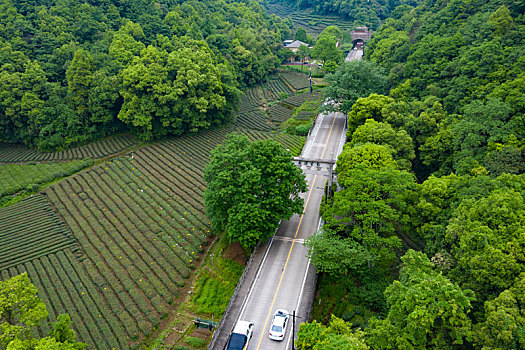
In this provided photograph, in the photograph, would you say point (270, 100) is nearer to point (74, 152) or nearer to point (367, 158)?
point (74, 152)

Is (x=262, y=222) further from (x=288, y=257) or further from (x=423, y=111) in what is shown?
(x=423, y=111)

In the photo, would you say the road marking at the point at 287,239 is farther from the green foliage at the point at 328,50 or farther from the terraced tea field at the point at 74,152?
the green foliage at the point at 328,50

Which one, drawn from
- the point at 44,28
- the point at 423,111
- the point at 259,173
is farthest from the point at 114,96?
the point at 423,111

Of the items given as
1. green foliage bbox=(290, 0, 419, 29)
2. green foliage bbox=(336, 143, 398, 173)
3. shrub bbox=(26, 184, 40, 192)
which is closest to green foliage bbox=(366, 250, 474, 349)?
green foliage bbox=(336, 143, 398, 173)

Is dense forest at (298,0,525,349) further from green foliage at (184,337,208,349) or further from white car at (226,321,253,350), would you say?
green foliage at (184,337,208,349)

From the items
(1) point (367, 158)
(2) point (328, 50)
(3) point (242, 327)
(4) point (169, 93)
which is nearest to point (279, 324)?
(3) point (242, 327)

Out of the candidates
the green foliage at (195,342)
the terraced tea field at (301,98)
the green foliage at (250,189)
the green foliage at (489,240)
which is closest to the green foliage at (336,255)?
the green foliage at (250,189)

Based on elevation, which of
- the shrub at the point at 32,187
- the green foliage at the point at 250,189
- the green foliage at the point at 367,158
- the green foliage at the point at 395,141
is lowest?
the shrub at the point at 32,187
